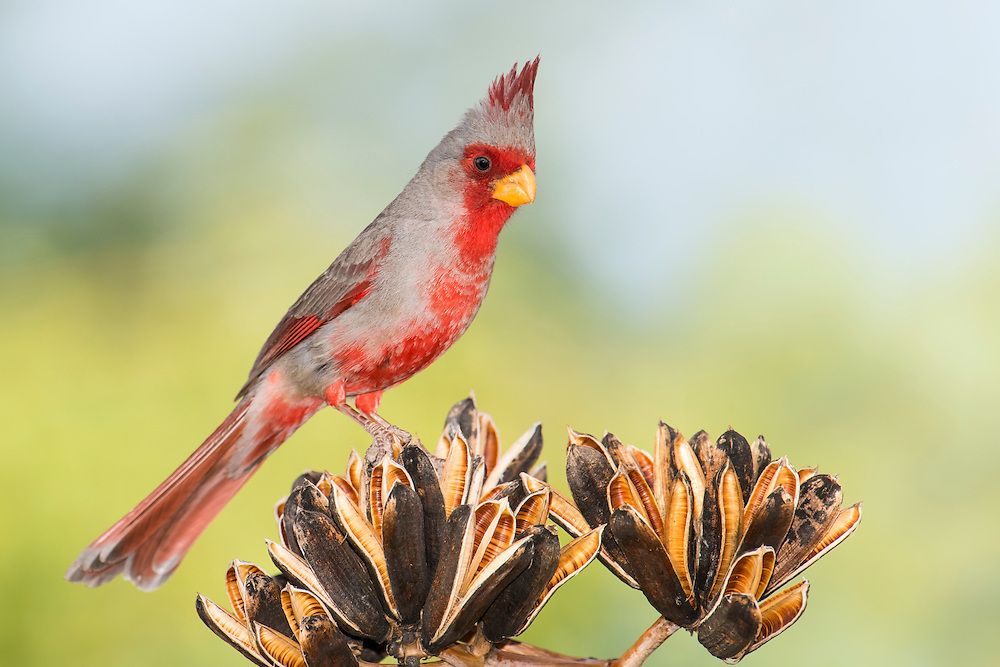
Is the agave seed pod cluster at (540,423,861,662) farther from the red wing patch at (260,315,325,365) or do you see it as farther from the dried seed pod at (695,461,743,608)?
the red wing patch at (260,315,325,365)

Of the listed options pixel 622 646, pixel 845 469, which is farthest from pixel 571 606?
pixel 845 469

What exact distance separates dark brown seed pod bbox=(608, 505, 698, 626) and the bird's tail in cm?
88

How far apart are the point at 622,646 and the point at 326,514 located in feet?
5.01

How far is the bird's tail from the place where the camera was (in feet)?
5.40

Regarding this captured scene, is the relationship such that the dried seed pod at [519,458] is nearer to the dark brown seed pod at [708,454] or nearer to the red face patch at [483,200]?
the dark brown seed pod at [708,454]

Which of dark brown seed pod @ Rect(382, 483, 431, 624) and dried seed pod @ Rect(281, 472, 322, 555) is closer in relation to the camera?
dark brown seed pod @ Rect(382, 483, 431, 624)

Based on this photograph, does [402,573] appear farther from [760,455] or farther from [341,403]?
[341,403]

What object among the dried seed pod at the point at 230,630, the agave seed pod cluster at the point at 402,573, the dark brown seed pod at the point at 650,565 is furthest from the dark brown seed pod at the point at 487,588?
the dried seed pod at the point at 230,630

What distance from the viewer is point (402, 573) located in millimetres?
1130

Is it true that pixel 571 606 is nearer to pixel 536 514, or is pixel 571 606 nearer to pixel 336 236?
pixel 336 236

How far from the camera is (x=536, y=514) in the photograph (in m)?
1.18

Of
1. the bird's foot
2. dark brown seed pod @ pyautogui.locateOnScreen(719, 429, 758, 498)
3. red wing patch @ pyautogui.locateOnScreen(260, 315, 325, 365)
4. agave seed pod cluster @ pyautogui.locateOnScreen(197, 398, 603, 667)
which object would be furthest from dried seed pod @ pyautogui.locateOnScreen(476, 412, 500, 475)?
red wing patch @ pyautogui.locateOnScreen(260, 315, 325, 365)

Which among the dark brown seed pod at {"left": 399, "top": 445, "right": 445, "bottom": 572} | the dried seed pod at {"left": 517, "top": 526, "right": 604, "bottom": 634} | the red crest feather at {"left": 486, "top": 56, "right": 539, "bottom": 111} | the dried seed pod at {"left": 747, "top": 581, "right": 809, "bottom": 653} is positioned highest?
the red crest feather at {"left": 486, "top": 56, "right": 539, "bottom": 111}

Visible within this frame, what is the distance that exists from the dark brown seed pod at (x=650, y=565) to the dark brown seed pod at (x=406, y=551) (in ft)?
0.71
